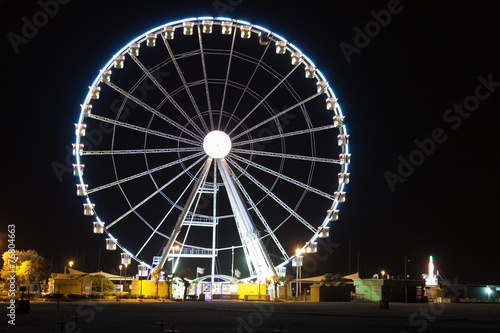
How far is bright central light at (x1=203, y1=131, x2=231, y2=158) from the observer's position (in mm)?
36281

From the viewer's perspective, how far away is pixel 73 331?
14047 millimetres

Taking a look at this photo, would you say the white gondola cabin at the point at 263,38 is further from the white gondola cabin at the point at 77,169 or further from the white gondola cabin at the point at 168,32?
the white gondola cabin at the point at 77,169

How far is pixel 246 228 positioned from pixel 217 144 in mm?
6436

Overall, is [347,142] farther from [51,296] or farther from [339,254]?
[339,254]

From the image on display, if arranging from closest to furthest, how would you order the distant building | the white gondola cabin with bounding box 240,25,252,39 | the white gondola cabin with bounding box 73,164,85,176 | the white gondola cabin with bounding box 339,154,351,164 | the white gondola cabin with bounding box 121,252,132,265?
the white gondola cabin with bounding box 73,164,85,176, the white gondola cabin with bounding box 240,25,252,39, the white gondola cabin with bounding box 121,252,132,265, the white gondola cabin with bounding box 339,154,351,164, the distant building

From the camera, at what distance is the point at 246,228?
38969mm

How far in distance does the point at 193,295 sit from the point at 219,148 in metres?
13.9

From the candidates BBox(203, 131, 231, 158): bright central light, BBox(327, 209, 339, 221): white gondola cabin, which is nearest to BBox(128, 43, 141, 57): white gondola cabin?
BBox(203, 131, 231, 158): bright central light

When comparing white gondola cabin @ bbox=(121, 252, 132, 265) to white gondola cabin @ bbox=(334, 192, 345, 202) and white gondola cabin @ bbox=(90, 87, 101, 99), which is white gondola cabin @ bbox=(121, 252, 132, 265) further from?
white gondola cabin @ bbox=(334, 192, 345, 202)

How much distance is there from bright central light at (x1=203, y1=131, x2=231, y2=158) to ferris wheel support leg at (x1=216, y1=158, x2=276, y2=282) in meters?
1.01

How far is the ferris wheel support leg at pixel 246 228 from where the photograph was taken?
37500 millimetres

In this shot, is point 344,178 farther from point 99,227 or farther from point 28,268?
point 28,268

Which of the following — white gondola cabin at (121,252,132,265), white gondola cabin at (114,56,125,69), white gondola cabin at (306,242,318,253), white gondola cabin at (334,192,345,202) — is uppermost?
white gondola cabin at (114,56,125,69)

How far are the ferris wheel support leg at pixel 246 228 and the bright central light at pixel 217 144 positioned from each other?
3.30 feet
